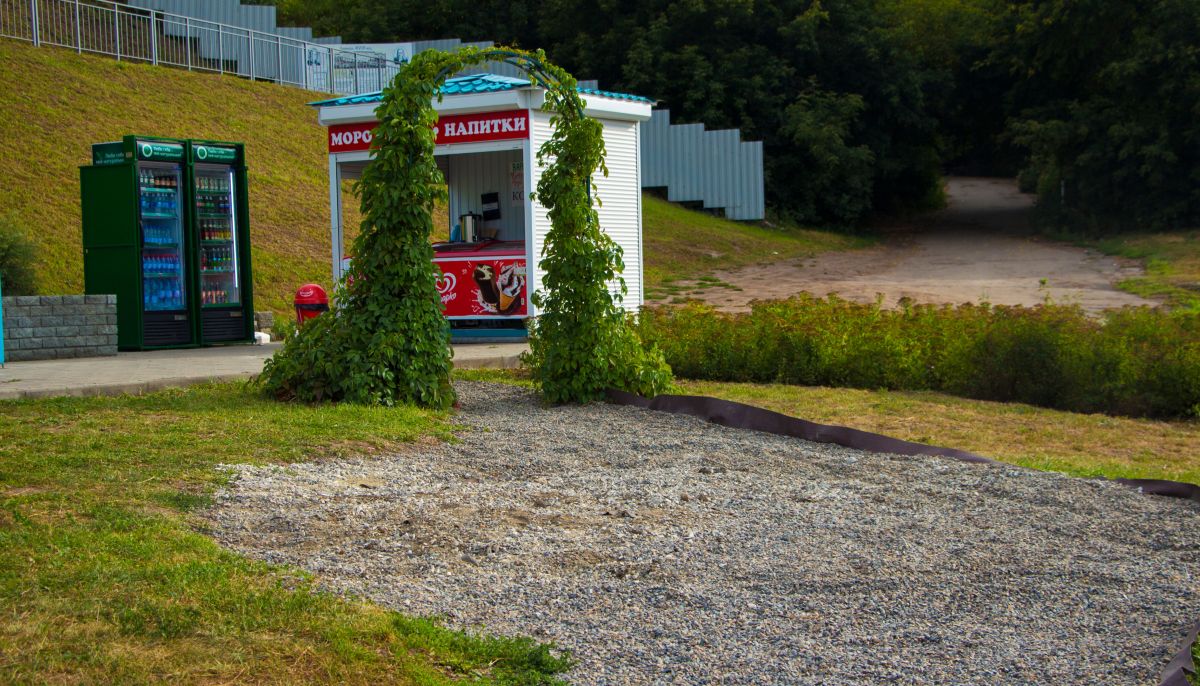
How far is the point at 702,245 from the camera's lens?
104ft

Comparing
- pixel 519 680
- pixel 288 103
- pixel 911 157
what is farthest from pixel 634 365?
pixel 911 157

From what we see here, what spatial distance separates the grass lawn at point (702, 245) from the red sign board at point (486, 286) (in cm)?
810

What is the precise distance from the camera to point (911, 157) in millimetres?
42594

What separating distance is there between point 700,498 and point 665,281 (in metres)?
20.0

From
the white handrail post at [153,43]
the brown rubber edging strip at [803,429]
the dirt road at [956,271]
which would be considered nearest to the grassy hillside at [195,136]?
the white handrail post at [153,43]

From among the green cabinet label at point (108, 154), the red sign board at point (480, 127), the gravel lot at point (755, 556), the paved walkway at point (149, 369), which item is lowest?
the gravel lot at point (755, 556)

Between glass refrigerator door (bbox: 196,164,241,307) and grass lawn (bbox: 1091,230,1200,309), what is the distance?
45.3ft

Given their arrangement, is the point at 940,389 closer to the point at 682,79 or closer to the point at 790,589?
the point at 790,589

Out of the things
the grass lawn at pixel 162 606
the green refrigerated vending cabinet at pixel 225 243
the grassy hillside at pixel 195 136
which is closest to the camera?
the grass lawn at pixel 162 606

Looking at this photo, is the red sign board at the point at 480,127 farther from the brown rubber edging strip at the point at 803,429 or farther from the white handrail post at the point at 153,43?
the white handrail post at the point at 153,43

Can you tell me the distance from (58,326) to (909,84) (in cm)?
3279

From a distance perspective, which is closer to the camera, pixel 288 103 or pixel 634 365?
pixel 634 365

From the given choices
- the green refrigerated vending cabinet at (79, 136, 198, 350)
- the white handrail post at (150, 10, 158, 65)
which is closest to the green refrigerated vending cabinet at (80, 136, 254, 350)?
the green refrigerated vending cabinet at (79, 136, 198, 350)

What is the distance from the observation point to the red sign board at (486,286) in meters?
16.1
